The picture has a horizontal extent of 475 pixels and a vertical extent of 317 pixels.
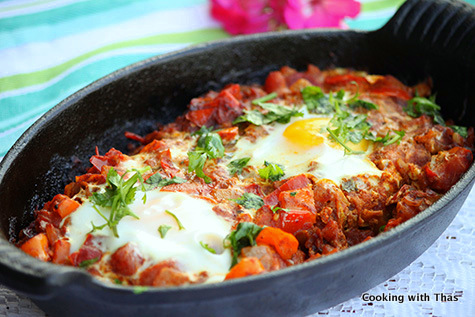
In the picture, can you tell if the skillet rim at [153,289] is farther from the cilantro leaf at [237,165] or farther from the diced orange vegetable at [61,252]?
the cilantro leaf at [237,165]

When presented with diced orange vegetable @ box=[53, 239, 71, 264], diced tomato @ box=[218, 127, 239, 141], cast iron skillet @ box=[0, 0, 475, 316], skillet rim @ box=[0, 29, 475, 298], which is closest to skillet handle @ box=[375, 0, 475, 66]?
cast iron skillet @ box=[0, 0, 475, 316]

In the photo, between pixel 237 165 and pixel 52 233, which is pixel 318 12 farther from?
pixel 52 233

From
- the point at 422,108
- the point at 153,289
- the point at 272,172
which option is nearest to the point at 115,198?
the point at 153,289

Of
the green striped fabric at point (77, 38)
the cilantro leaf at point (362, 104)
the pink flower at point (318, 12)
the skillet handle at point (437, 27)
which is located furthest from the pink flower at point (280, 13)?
the cilantro leaf at point (362, 104)

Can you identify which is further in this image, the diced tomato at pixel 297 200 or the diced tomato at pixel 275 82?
the diced tomato at pixel 275 82

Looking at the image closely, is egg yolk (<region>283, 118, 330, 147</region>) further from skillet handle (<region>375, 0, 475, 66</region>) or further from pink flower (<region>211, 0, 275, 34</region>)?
pink flower (<region>211, 0, 275, 34</region>)

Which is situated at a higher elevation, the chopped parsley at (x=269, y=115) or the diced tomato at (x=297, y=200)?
the chopped parsley at (x=269, y=115)
